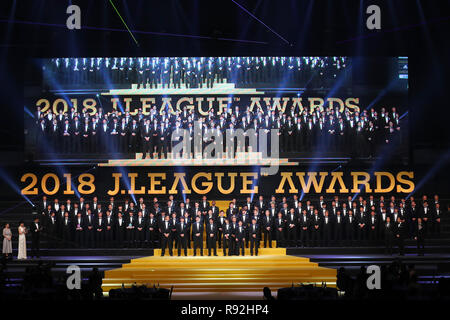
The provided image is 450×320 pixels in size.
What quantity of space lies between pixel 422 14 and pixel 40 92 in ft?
41.3

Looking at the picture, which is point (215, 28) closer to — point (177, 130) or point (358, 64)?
point (177, 130)

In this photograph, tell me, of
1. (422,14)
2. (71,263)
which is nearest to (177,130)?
(71,263)

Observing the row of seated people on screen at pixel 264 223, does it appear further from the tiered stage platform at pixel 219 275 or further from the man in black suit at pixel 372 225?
the tiered stage platform at pixel 219 275

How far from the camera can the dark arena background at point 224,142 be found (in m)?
15.4

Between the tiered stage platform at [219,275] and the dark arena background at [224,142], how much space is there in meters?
0.05

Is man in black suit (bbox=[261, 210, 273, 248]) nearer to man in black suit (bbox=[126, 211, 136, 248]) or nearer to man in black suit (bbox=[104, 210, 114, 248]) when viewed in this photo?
man in black suit (bbox=[126, 211, 136, 248])

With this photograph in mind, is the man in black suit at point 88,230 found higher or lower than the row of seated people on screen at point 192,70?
lower

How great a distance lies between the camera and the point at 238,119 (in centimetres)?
1862

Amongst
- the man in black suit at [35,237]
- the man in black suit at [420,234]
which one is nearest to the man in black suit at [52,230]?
the man in black suit at [35,237]

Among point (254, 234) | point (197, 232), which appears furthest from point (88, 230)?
point (254, 234)

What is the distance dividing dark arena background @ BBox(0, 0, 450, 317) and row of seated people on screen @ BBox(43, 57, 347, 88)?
5 cm

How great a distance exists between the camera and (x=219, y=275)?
13.8 meters

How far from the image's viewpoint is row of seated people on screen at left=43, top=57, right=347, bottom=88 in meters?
19.9
